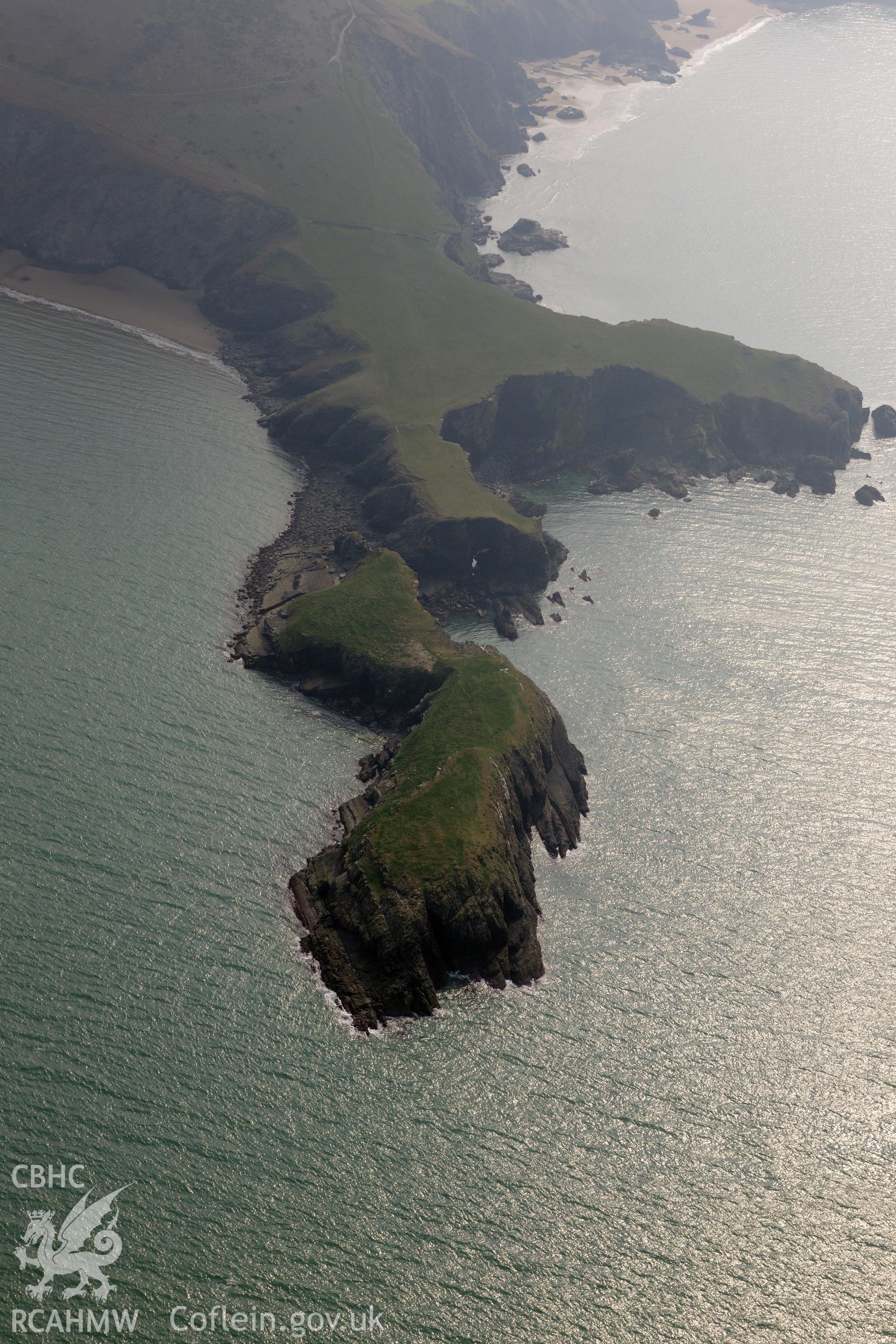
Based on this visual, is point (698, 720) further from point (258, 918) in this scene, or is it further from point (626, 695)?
point (258, 918)

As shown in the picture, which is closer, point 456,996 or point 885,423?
point 456,996

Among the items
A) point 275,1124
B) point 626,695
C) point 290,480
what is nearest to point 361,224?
point 290,480

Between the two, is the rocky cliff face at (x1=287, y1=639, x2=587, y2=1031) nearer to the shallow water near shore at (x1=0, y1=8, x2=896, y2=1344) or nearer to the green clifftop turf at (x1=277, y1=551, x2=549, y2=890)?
the green clifftop turf at (x1=277, y1=551, x2=549, y2=890)

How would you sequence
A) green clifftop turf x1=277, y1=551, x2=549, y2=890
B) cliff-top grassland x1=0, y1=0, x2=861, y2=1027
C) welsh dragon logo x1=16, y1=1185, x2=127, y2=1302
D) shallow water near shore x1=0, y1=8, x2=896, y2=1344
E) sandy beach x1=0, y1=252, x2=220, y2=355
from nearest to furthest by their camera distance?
welsh dragon logo x1=16, y1=1185, x2=127, y2=1302 → shallow water near shore x1=0, y1=8, x2=896, y2=1344 → green clifftop turf x1=277, y1=551, x2=549, y2=890 → cliff-top grassland x1=0, y1=0, x2=861, y2=1027 → sandy beach x1=0, y1=252, x2=220, y2=355

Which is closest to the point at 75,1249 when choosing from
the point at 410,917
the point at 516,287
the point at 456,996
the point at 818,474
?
the point at 410,917

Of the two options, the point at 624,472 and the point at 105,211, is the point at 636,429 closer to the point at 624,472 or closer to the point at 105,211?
the point at 624,472

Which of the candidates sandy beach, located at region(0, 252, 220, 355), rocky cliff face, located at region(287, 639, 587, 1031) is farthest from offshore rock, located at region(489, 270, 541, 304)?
rocky cliff face, located at region(287, 639, 587, 1031)
